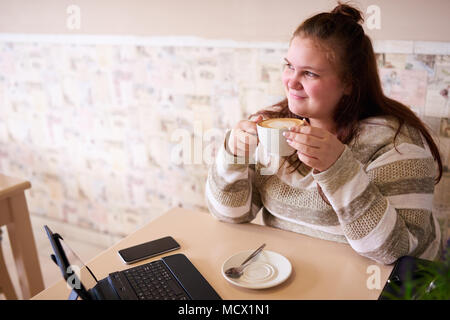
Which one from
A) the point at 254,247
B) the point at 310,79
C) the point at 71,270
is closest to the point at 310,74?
the point at 310,79

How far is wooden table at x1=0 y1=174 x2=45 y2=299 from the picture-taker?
1.73 meters

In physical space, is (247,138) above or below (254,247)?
above

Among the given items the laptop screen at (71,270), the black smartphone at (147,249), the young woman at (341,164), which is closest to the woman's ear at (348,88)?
the young woman at (341,164)

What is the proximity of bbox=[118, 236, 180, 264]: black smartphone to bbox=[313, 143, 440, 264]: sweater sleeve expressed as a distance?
45 cm

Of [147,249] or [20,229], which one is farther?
[20,229]

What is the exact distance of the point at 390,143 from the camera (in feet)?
3.80

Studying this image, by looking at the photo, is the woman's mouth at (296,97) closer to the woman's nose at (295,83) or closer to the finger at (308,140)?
the woman's nose at (295,83)

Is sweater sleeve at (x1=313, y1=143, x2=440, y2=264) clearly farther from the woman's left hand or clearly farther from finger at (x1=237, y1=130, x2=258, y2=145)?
finger at (x1=237, y1=130, x2=258, y2=145)

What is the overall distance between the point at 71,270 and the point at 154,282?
221 millimetres

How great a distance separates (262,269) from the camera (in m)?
1.07

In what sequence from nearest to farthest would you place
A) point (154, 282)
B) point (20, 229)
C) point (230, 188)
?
1. point (154, 282)
2. point (230, 188)
3. point (20, 229)

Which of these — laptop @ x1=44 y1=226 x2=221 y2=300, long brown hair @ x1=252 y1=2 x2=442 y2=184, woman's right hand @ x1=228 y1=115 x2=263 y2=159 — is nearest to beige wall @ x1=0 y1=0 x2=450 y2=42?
long brown hair @ x1=252 y1=2 x2=442 y2=184

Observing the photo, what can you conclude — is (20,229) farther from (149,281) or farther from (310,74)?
(310,74)

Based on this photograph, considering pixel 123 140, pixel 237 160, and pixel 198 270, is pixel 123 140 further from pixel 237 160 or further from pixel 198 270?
pixel 198 270
